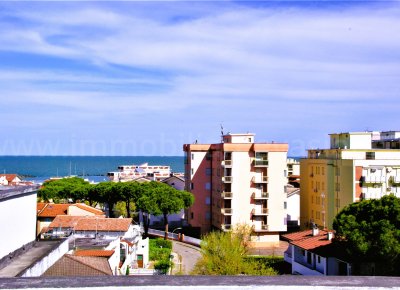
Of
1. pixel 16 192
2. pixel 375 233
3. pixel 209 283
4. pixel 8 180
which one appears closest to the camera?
pixel 209 283

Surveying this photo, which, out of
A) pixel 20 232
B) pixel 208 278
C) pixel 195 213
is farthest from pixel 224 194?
pixel 208 278

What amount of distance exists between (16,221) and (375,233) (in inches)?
942

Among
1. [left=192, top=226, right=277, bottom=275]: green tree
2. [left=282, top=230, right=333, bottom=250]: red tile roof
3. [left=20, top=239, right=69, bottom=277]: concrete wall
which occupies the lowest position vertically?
[left=192, top=226, right=277, bottom=275]: green tree

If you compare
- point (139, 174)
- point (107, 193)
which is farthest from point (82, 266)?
point (139, 174)

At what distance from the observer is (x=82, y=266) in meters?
21.5

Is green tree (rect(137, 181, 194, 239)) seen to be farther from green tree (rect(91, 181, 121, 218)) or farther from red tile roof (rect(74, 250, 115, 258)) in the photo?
red tile roof (rect(74, 250, 115, 258))

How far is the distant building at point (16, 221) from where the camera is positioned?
11141 mm

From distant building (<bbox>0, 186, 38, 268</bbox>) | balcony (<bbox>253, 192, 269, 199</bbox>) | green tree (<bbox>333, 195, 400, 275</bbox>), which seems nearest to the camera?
distant building (<bbox>0, 186, 38, 268</bbox>)

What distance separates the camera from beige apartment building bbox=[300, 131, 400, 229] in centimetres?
4969

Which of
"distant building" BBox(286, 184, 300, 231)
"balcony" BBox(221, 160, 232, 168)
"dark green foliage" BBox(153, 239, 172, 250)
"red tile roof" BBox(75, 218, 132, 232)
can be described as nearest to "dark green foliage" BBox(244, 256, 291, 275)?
"red tile roof" BBox(75, 218, 132, 232)

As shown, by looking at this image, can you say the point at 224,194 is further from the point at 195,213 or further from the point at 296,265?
the point at 296,265

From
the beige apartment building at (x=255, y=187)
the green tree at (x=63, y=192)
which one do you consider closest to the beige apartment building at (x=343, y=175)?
the beige apartment building at (x=255, y=187)

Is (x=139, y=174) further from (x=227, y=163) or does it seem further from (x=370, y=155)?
(x=370, y=155)

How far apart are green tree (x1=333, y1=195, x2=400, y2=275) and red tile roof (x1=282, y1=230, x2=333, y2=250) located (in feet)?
11.0
